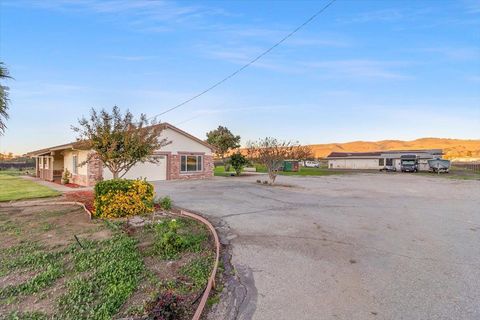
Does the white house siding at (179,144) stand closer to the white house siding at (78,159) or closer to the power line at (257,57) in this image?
the power line at (257,57)

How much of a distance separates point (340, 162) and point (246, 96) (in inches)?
1689

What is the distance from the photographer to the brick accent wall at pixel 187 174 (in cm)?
2345

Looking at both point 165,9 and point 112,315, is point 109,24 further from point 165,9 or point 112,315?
point 112,315

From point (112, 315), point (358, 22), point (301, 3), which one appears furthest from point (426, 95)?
point (112, 315)

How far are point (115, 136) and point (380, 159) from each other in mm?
54064

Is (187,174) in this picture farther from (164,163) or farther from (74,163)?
(74,163)

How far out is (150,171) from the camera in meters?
22.5

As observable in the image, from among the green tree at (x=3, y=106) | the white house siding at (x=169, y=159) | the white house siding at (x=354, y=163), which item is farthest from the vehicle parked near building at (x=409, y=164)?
the green tree at (x=3, y=106)

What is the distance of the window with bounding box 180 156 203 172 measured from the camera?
24.3 metres

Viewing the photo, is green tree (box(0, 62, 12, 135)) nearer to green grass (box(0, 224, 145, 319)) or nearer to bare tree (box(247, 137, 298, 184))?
green grass (box(0, 224, 145, 319))

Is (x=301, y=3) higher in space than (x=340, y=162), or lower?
higher

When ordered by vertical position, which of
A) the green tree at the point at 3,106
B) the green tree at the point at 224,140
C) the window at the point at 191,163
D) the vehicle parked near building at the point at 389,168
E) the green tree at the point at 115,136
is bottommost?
the vehicle parked near building at the point at 389,168

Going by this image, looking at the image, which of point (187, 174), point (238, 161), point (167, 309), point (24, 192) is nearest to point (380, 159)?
point (238, 161)

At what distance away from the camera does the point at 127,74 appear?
61.0 feet
